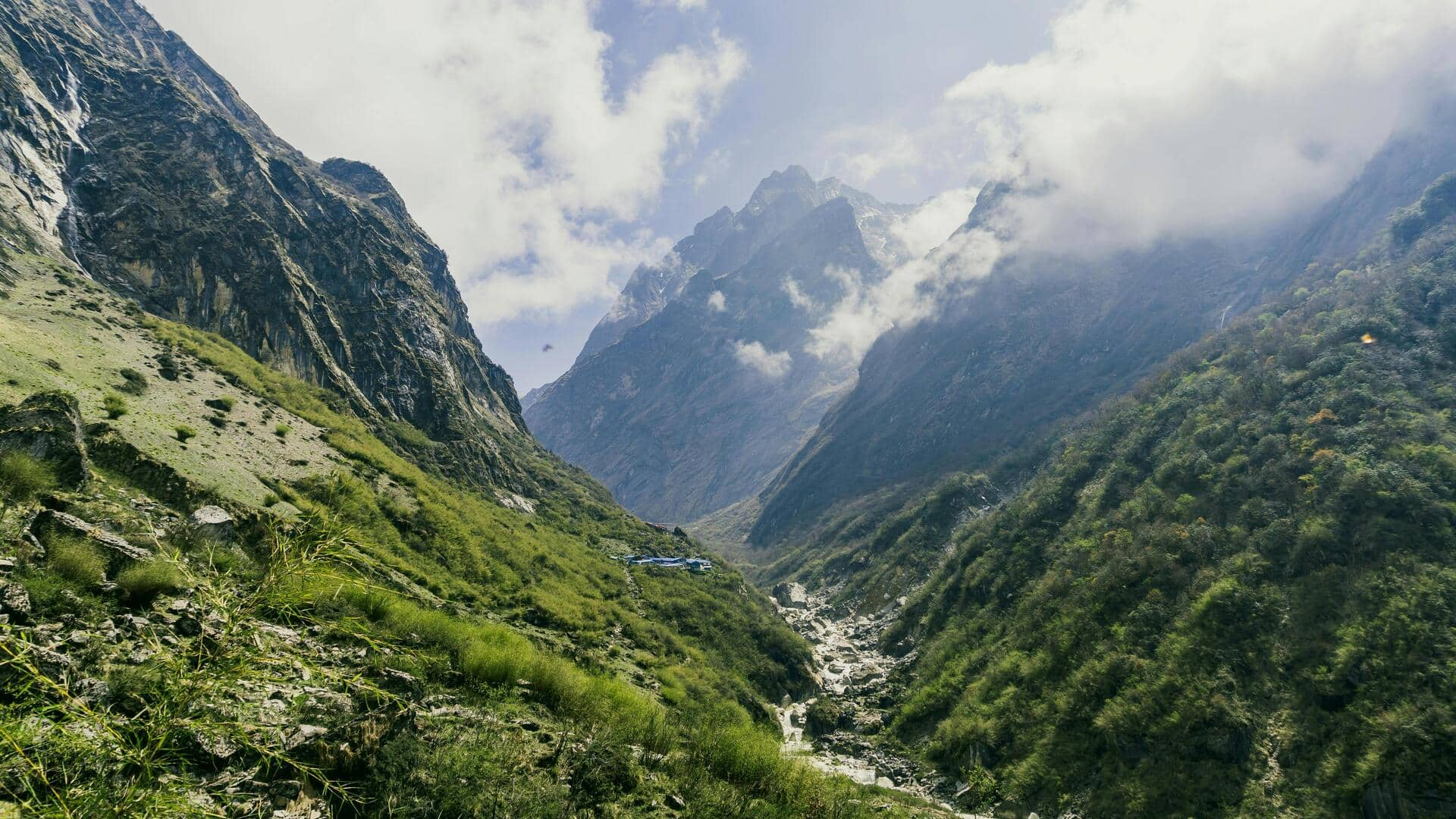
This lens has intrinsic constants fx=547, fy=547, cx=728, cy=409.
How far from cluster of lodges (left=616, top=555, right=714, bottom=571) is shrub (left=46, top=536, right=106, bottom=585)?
57.4 meters

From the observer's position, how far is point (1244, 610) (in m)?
33.3

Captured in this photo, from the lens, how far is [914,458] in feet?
639

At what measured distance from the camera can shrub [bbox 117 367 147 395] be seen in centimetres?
2909

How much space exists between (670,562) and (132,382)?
54112 millimetres

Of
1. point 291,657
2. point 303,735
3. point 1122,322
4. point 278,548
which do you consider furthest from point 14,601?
point 1122,322

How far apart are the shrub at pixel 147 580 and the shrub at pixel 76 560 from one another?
291mm

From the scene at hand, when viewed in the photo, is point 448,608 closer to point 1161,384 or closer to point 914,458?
point 1161,384

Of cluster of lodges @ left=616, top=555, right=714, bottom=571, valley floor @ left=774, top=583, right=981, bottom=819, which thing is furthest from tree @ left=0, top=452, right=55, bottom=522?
cluster of lodges @ left=616, top=555, right=714, bottom=571

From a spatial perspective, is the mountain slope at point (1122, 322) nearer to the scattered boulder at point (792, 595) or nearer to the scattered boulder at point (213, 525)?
the scattered boulder at point (792, 595)

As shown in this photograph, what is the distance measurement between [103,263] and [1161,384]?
13033 cm

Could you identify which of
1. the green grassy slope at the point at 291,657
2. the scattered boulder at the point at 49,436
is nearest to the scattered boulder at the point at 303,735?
the green grassy slope at the point at 291,657

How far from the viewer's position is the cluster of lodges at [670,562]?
67.4 m

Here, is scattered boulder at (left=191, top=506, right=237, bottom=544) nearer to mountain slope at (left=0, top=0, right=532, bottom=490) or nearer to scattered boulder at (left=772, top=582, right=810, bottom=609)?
mountain slope at (left=0, top=0, right=532, bottom=490)

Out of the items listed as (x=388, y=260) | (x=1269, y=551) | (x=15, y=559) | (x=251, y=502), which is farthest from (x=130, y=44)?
(x=1269, y=551)
